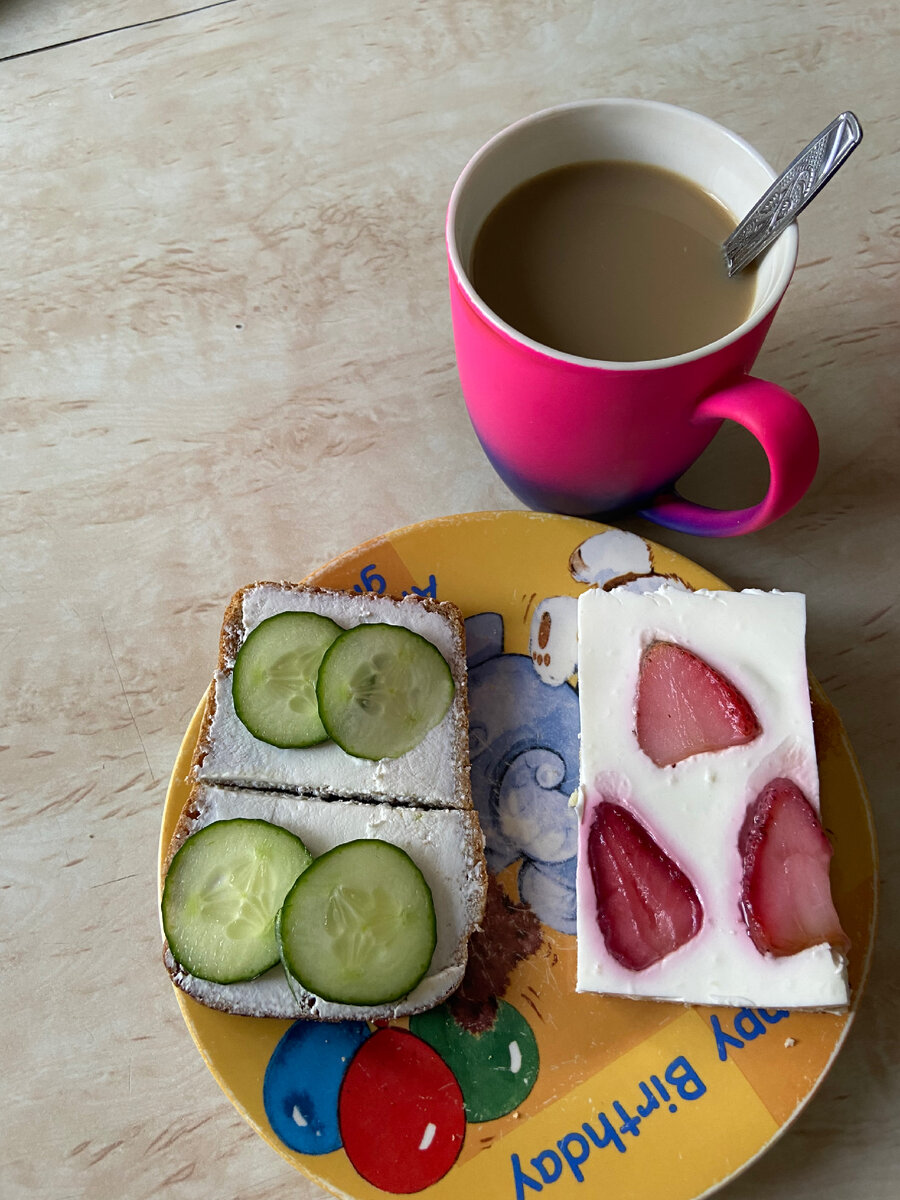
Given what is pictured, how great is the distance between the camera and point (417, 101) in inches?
63.7

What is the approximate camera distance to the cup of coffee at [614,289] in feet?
3.37

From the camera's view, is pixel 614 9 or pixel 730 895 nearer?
pixel 730 895

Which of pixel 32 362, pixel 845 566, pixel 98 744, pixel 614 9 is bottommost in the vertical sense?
pixel 98 744

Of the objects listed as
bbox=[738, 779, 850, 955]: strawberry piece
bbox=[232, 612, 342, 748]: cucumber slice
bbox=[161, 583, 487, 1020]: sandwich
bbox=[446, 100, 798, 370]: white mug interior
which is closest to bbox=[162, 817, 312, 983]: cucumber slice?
bbox=[161, 583, 487, 1020]: sandwich

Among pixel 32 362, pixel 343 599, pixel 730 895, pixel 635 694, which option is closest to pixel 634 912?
pixel 730 895

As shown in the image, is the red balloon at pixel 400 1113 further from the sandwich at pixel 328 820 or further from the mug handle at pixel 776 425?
the mug handle at pixel 776 425

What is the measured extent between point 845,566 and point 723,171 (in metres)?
0.57

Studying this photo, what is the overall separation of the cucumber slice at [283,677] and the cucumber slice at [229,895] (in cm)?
12

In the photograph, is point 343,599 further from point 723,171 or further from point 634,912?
point 723,171

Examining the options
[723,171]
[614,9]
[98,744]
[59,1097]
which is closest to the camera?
[723,171]

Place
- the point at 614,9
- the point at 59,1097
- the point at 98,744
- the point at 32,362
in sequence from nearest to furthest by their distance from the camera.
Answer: the point at 59,1097 < the point at 98,744 < the point at 32,362 < the point at 614,9

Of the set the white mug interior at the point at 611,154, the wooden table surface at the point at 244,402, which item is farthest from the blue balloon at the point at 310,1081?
the white mug interior at the point at 611,154

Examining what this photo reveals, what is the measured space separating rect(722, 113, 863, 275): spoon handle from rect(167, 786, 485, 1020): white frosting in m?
0.72

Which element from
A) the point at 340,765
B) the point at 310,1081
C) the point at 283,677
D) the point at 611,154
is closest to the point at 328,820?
the point at 340,765
